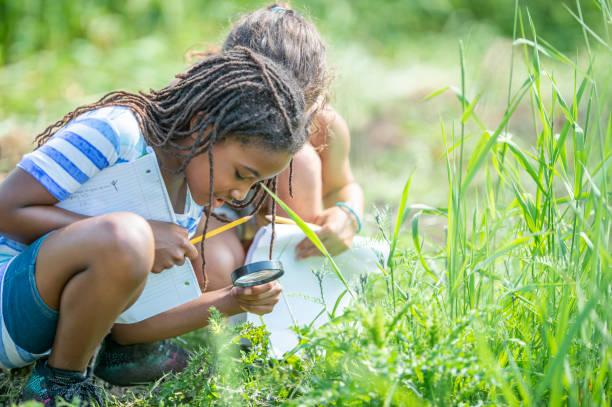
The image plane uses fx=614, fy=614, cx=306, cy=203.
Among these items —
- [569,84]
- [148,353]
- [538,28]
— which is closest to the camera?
[148,353]

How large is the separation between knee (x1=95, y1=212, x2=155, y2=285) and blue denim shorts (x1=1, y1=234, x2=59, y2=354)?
18 centimetres

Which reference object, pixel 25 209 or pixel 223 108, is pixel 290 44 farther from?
pixel 25 209

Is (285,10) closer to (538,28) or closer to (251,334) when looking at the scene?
(251,334)

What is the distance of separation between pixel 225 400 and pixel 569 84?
3.93 m

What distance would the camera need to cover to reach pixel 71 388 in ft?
4.69

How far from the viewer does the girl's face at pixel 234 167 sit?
4.93 ft

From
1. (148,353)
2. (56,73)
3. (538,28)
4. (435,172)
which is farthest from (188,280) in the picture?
(538,28)

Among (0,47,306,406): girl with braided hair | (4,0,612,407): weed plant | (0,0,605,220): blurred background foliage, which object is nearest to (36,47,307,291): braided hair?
(0,47,306,406): girl with braided hair

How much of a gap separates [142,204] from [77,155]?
22cm

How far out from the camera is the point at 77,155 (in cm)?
144

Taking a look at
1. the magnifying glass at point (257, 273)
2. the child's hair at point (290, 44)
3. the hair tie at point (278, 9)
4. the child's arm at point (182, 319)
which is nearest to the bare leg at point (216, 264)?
the child's arm at point (182, 319)

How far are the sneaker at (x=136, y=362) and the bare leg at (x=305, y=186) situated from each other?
0.62 m

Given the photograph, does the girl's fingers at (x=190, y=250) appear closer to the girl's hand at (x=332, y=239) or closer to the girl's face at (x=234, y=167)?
the girl's face at (x=234, y=167)

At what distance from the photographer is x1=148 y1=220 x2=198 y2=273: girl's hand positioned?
1.52 metres
